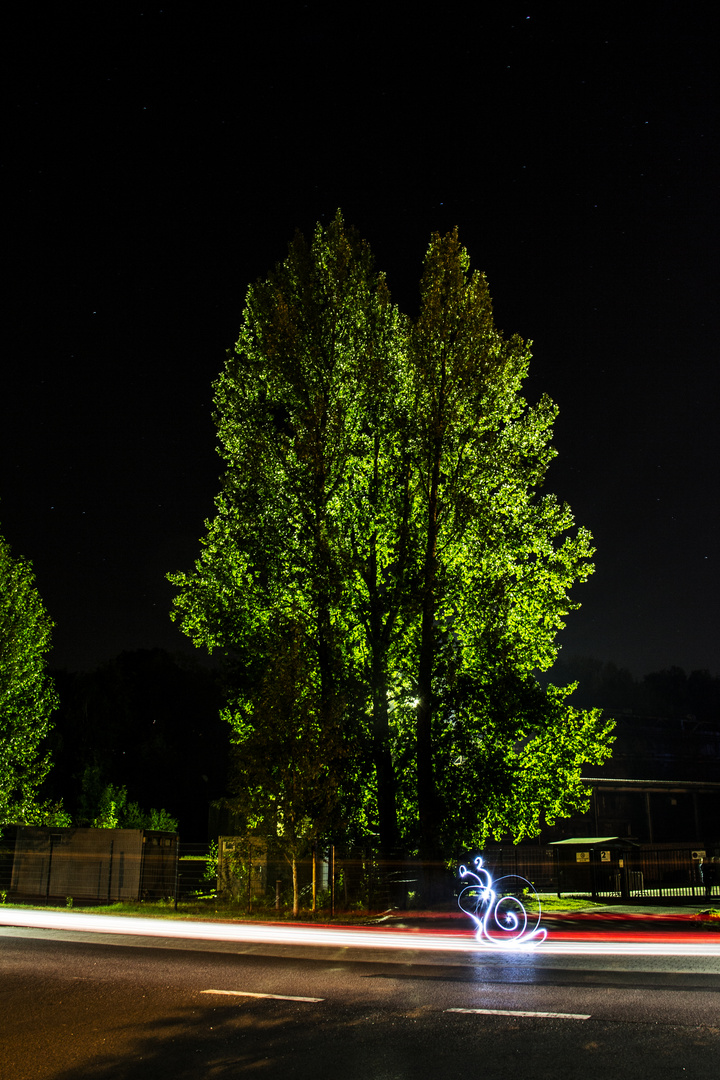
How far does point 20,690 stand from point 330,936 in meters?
18.6

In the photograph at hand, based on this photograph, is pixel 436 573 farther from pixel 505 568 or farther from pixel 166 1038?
pixel 166 1038

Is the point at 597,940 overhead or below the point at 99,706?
below

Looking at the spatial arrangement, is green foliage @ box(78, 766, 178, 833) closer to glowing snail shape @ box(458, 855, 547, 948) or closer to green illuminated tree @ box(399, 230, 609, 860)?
green illuminated tree @ box(399, 230, 609, 860)

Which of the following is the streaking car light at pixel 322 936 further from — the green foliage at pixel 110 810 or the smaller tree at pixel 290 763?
the green foliage at pixel 110 810

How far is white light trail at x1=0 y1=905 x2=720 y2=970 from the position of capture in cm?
1298

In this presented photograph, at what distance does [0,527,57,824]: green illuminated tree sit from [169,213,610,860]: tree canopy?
980cm

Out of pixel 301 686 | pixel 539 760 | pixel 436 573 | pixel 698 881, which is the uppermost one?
pixel 436 573

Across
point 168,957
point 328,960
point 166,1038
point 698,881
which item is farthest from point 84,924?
point 698,881

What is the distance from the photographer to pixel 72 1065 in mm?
6711

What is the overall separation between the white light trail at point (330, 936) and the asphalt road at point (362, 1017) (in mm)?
615

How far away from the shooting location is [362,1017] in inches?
323

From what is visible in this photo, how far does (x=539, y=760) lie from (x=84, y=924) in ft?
36.4

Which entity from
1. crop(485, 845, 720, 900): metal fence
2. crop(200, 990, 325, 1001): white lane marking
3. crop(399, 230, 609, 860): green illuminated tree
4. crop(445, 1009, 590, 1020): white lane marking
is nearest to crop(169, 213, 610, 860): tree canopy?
crop(399, 230, 609, 860): green illuminated tree

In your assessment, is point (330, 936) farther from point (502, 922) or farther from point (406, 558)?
point (406, 558)
